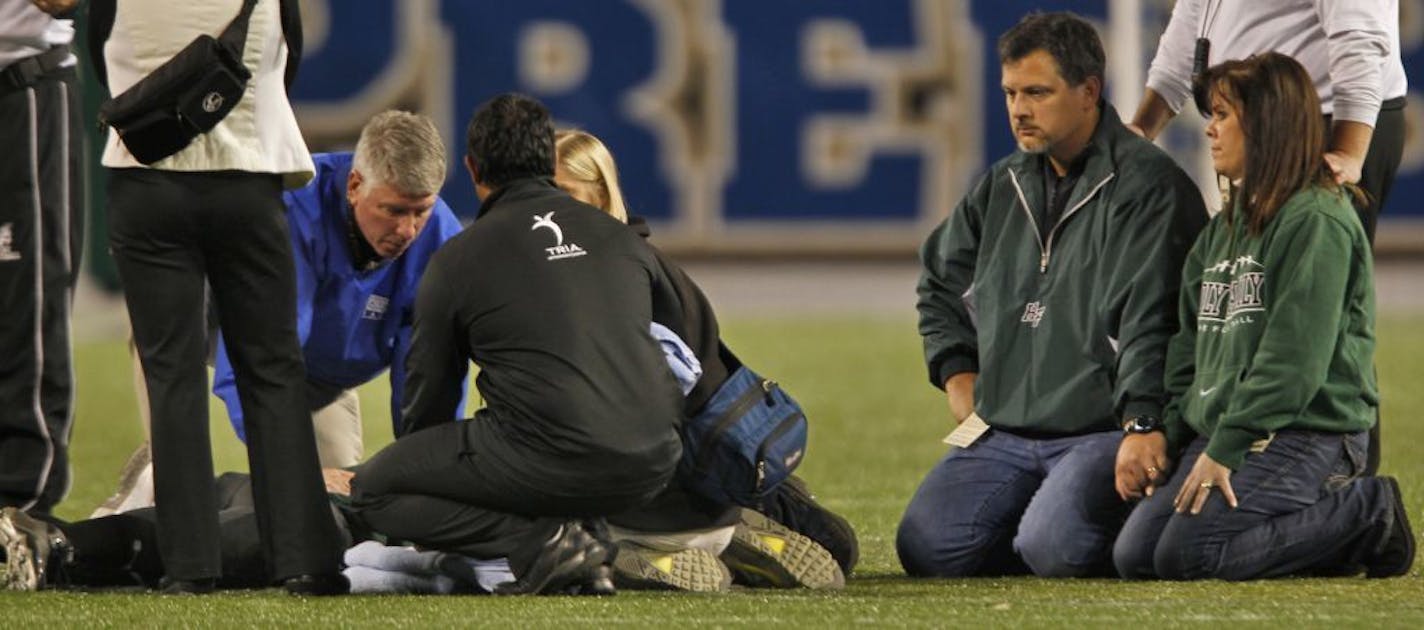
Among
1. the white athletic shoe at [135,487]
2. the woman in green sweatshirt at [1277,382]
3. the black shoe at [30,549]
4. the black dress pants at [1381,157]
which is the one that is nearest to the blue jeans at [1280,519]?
the woman in green sweatshirt at [1277,382]

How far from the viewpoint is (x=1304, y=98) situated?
16.8 ft

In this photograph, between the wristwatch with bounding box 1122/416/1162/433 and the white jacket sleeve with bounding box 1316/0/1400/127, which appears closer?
the wristwatch with bounding box 1122/416/1162/433

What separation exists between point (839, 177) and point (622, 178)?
4.44 feet

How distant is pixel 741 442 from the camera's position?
16.8 feet

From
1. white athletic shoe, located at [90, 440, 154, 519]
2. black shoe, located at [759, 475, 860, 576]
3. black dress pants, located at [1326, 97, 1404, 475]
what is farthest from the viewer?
white athletic shoe, located at [90, 440, 154, 519]

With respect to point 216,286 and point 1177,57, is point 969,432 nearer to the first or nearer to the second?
point 1177,57

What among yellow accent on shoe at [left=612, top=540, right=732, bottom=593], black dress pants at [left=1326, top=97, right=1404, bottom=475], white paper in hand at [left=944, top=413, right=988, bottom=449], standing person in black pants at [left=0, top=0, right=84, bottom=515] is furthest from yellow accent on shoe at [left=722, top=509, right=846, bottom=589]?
standing person in black pants at [left=0, top=0, right=84, bottom=515]

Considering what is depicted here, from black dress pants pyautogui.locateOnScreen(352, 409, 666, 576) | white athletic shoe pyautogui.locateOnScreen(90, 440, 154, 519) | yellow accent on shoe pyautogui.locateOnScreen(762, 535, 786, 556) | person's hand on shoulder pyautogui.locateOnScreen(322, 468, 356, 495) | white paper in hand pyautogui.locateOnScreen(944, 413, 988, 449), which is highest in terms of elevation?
black dress pants pyautogui.locateOnScreen(352, 409, 666, 576)

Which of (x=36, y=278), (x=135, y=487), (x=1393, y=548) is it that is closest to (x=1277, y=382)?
(x=1393, y=548)

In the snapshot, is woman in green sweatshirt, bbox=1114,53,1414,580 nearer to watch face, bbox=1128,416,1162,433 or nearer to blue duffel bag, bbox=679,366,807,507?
watch face, bbox=1128,416,1162,433

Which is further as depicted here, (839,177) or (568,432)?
(839,177)

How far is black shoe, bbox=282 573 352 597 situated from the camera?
4.84 metres

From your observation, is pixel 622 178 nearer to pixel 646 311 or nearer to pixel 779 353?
pixel 779 353

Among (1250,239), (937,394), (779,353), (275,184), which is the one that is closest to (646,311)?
(275,184)
